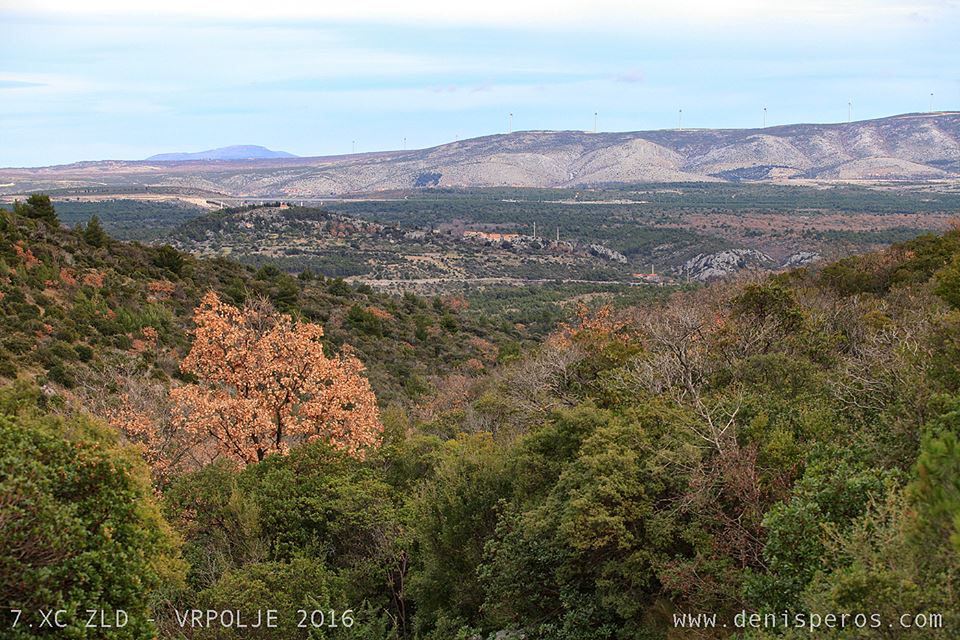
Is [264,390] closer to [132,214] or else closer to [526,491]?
[526,491]

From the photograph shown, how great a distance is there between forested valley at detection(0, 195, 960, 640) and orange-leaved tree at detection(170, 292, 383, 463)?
0.24ft

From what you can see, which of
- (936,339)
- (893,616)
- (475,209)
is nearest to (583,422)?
(936,339)

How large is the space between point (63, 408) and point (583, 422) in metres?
14.3

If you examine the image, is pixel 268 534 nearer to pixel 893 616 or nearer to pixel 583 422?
pixel 583 422

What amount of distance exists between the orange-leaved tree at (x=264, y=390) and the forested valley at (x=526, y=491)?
0.07 metres

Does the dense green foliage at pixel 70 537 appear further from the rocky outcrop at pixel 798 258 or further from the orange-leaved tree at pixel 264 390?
the rocky outcrop at pixel 798 258

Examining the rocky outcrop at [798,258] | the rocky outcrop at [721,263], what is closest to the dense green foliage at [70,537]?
the rocky outcrop at [721,263]

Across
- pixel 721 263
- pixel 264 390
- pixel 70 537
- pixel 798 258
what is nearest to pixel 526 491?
pixel 264 390

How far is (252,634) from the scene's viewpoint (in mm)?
12383

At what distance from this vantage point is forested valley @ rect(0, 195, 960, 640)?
884 centimetres

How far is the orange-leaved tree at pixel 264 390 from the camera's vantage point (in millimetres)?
18000

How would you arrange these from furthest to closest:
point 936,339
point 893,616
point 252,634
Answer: point 936,339 < point 252,634 < point 893,616

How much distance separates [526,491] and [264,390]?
6.86m

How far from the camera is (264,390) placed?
734 inches
